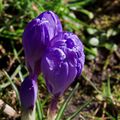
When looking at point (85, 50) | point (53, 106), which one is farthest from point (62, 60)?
point (85, 50)

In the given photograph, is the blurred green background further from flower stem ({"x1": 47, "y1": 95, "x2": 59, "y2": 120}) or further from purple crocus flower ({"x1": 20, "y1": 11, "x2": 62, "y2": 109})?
purple crocus flower ({"x1": 20, "y1": 11, "x2": 62, "y2": 109})

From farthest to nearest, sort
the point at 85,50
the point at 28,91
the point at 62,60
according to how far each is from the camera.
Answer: the point at 85,50 < the point at 28,91 < the point at 62,60

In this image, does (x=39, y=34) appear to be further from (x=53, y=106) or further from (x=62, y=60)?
(x=53, y=106)

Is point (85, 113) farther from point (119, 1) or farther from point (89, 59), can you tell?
point (119, 1)

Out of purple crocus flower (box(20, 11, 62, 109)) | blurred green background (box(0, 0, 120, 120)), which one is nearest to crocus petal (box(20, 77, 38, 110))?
purple crocus flower (box(20, 11, 62, 109))

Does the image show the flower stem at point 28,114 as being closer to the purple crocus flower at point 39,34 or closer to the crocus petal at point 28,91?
the crocus petal at point 28,91

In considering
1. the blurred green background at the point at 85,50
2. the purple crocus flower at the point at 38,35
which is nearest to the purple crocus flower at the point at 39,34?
the purple crocus flower at the point at 38,35

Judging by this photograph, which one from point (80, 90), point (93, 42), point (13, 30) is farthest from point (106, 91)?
point (13, 30)
